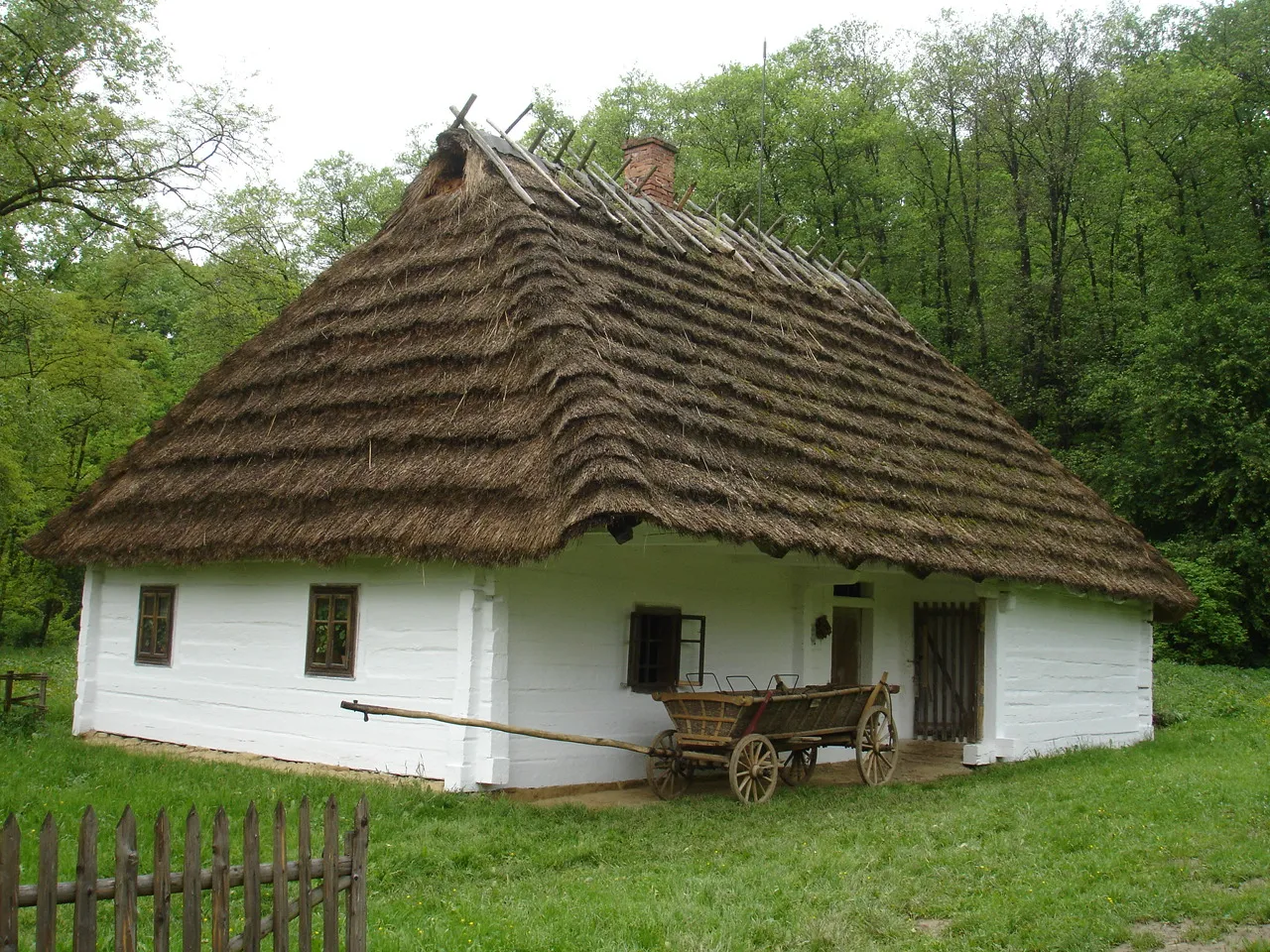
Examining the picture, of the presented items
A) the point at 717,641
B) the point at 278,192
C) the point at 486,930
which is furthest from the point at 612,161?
the point at 486,930

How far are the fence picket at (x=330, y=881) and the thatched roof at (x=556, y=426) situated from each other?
4372mm

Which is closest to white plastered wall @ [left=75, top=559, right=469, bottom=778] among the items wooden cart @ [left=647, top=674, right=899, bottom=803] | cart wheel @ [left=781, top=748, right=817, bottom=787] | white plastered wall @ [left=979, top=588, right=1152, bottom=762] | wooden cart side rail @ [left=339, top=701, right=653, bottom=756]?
wooden cart side rail @ [left=339, top=701, right=653, bottom=756]

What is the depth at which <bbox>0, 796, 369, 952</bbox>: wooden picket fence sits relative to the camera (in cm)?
373

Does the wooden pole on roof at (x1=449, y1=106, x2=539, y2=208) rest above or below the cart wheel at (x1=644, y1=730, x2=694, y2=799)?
above

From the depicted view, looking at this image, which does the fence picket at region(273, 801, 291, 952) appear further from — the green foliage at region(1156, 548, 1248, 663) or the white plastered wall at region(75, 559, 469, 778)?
the green foliage at region(1156, 548, 1248, 663)

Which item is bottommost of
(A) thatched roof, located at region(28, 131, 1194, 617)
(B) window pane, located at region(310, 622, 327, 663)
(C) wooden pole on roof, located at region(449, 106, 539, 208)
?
(B) window pane, located at region(310, 622, 327, 663)

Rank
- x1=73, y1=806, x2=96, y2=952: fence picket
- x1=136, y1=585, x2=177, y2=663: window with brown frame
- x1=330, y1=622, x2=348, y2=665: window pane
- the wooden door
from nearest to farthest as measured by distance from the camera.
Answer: x1=73, y1=806, x2=96, y2=952: fence picket < x1=330, y1=622, x2=348, y2=665: window pane < x1=136, y1=585, x2=177, y2=663: window with brown frame < the wooden door

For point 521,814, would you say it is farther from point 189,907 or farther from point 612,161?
point 612,161

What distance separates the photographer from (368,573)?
1088 cm

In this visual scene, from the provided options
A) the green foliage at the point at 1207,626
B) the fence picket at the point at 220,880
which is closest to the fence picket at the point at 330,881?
the fence picket at the point at 220,880

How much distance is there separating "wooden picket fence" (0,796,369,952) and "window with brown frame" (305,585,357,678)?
6316 mm

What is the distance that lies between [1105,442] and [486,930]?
1036 inches

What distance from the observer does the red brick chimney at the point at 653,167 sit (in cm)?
1691

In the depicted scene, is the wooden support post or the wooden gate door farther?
the wooden gate door
